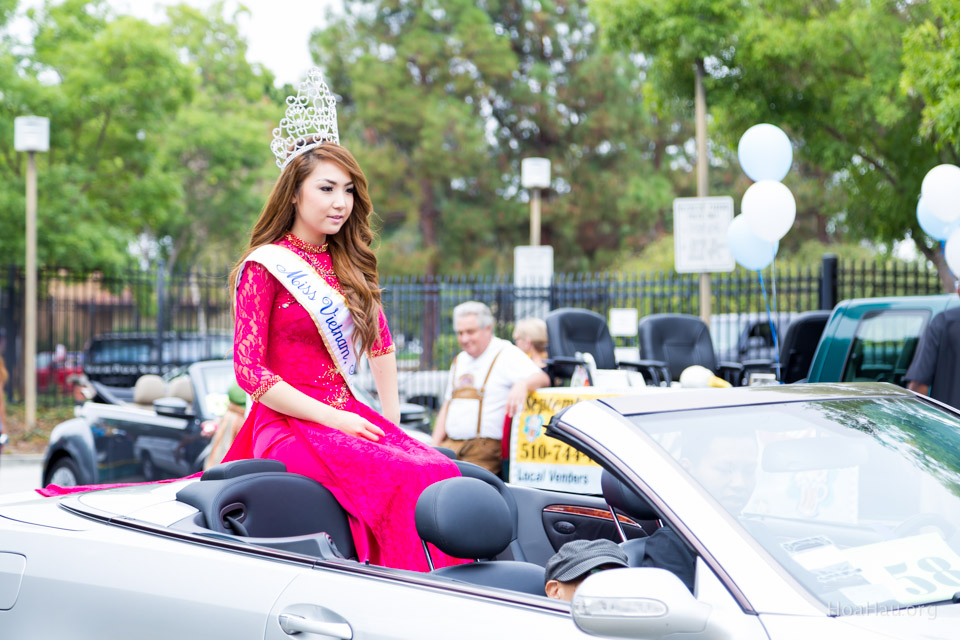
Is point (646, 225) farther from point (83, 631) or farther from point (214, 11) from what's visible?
point (83, 631)

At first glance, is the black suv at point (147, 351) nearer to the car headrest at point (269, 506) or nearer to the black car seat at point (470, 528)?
the car headrest at point (269, 506)

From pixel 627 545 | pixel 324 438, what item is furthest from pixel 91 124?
pixel 627 545

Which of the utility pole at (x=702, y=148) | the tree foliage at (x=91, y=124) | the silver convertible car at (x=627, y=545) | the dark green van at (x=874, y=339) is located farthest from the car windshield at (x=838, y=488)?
the tree foliage at (x=91, y=124)

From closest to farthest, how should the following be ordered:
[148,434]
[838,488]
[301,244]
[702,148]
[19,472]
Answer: [838,488] → [301,244] → [148,434] → [19,472] → [702,148]

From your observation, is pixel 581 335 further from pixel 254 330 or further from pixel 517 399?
pixel 254 330

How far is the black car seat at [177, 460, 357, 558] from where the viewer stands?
282 centimetres

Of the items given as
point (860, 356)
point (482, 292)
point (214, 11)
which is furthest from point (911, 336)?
point (214, 11)

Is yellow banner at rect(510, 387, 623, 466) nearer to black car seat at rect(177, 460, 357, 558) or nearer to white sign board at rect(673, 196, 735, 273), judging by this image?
black car seat at rect(177, 460, 357, 558)

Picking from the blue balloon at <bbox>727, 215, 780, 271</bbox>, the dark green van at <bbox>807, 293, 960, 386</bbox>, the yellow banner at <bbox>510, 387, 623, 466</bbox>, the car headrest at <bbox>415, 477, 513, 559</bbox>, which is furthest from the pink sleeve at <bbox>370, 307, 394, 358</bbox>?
the blue balloon at <bbox>727, 215, 780, 271</bbox>

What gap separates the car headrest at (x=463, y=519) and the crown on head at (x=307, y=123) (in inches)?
56.9

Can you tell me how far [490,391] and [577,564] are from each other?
4.79 m

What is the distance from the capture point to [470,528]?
2496 millimetres

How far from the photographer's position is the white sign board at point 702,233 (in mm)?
11289

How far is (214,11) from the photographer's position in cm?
3722
